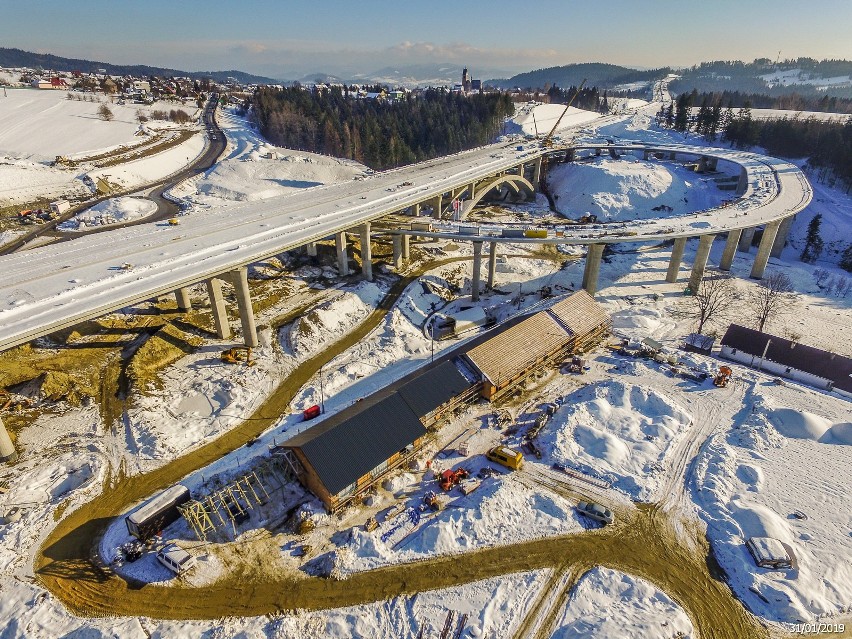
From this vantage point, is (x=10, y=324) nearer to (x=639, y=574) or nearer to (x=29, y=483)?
(x=29, y=483)

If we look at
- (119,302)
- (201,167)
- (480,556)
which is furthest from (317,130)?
(480,556)

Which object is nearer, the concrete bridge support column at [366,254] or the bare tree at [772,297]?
the bare tree at [772,297]

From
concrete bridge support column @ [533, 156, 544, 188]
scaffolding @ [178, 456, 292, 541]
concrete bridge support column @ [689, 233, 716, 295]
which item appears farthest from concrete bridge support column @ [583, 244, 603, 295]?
concrete bridge support column @ [533, 156, 544, 188]

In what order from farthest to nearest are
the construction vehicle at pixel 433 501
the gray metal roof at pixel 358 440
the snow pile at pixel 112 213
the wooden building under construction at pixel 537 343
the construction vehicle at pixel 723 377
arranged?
the snow pile at pixel 112 213, the construction vehicle at pixel 723 377, the wooden building under construction at pixel 537 343, the construction vehicle at pixel 433 501, the gray metal roof at pixel 358 440

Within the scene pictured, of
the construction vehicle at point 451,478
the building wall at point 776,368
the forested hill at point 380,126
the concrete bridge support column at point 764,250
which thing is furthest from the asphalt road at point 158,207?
the concrete bridge support column at point 764,250

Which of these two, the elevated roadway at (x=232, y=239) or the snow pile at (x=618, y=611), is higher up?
the elevated roadway at (x=232, y=239)

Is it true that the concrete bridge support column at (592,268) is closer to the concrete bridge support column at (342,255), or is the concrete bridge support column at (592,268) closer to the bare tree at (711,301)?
the bare tree at (711,301)
